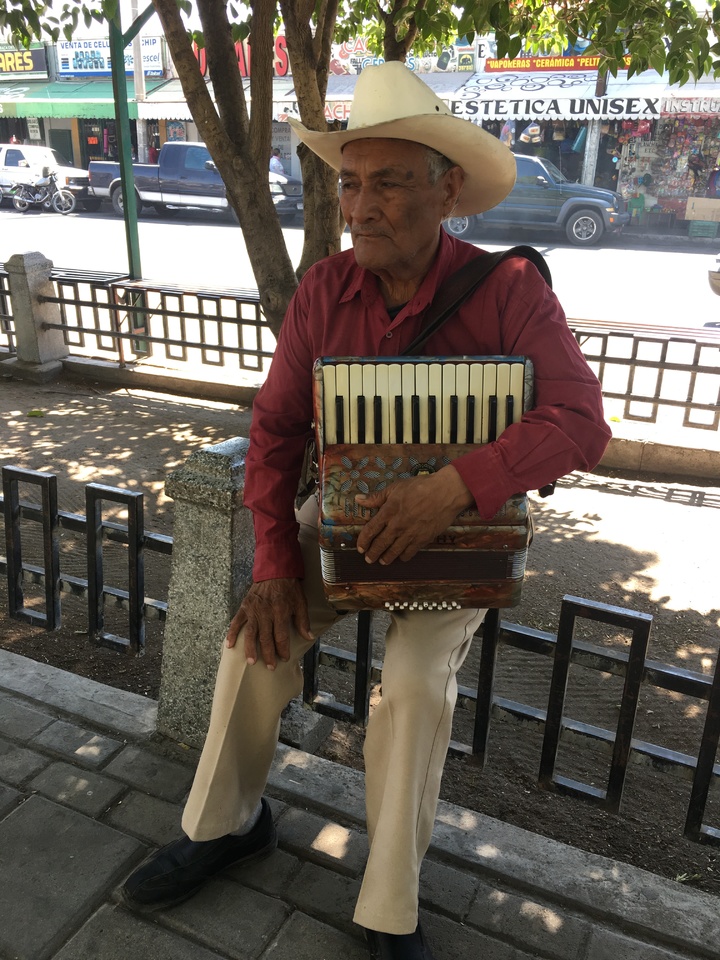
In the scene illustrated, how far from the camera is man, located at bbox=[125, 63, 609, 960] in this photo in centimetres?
206

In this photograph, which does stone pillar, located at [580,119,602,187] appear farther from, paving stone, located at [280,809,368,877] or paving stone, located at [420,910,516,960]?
paving stone, located at [420,910,516,960]

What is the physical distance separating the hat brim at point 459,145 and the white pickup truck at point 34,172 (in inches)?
1042

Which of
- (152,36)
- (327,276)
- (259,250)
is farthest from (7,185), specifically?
(327,276)

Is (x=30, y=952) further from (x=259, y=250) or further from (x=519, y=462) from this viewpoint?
(x=259, y=250)

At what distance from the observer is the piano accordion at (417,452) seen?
206cm

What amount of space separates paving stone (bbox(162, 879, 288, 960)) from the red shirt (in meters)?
0.89

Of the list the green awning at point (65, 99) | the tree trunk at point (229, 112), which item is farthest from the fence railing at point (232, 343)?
the green awning at point (65, 99)

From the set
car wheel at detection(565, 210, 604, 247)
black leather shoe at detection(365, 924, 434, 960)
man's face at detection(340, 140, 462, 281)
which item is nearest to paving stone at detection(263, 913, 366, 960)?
black leather shoe at detection(365, 924, 434, 960)

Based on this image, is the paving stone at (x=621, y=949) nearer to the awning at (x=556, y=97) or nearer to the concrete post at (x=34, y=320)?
the concrete post at (x=34, y=320)

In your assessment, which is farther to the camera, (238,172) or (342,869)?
(238,172)

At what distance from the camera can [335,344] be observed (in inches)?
97.0

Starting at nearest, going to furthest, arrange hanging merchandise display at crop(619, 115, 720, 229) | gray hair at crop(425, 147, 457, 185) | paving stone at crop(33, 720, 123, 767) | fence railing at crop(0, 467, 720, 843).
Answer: gray hair at crop(425, 147, 457, 185)
fence railing at crop(0, 467, 720, 843)
paving stone at crop(33, 720, 123, 767)
hanging merchandise display at crop(619, 115, 720, 229)

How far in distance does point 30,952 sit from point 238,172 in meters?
4.33

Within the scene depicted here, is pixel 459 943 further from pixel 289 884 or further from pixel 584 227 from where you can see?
pixel 584 227
